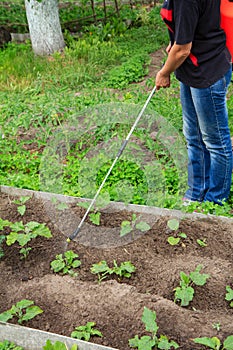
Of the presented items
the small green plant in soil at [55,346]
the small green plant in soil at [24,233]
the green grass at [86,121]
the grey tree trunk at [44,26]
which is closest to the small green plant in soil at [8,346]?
the small green plant in soil at [55,346]

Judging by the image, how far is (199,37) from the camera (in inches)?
140

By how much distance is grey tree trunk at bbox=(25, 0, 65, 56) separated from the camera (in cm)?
830

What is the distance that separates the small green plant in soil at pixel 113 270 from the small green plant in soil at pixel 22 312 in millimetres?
474

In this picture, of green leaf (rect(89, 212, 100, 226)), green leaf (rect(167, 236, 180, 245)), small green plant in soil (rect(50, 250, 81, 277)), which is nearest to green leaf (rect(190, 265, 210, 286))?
green leaf (rect(167, 236, 180, 245))

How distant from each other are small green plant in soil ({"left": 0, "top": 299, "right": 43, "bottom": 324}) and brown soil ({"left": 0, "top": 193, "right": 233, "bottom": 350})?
7cm

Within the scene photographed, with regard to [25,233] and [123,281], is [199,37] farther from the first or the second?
[25,233]

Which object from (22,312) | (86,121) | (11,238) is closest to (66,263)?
(11,238)

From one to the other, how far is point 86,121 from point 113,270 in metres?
2.08

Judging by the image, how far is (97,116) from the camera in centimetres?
540

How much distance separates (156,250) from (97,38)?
5457mm

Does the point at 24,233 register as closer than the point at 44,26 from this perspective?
Yes

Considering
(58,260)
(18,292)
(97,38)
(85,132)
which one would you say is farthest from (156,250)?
(97,38)

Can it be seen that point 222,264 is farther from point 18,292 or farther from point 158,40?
point 158,40

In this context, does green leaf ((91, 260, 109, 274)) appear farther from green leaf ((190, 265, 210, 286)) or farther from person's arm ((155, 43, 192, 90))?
person's arm ((155, 43, 192, 90))
